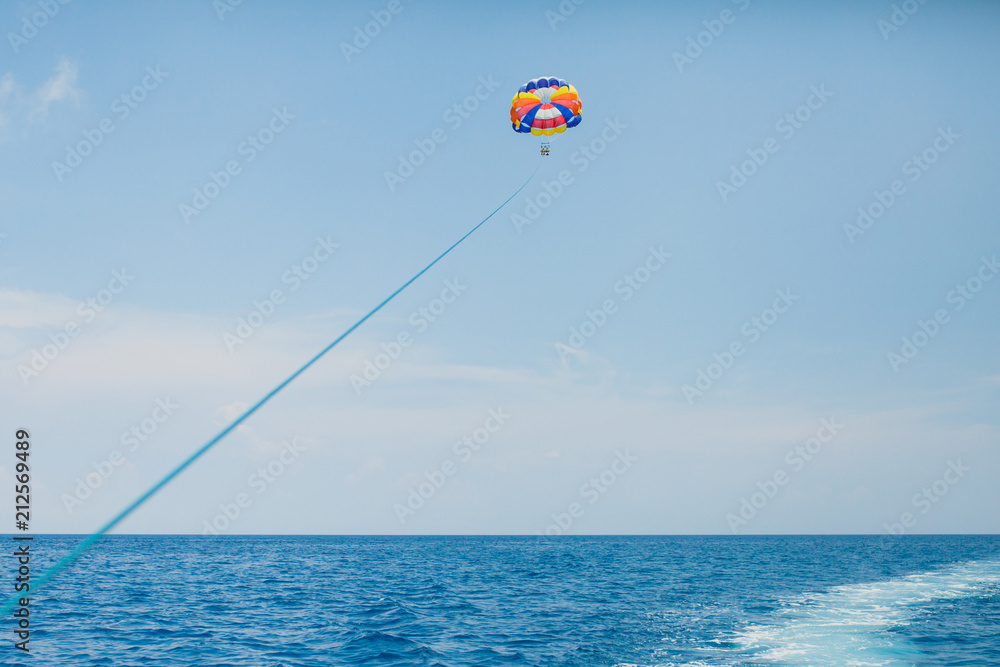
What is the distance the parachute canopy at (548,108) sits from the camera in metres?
22.0

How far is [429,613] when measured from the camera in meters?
23.0

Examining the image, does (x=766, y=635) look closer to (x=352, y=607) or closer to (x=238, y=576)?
(x=352, y=607)

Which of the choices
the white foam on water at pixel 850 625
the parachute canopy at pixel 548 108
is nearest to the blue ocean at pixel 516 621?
the white foam on water at pixel 850 625

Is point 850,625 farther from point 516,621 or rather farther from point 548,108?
point 548,108

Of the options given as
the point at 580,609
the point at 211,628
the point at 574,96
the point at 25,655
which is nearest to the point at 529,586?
the point at 580,609

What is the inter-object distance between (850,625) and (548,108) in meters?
19.9

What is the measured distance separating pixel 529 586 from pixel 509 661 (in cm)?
1664

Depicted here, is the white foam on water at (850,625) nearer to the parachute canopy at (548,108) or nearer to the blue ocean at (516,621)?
the blue ocean at (516,621)

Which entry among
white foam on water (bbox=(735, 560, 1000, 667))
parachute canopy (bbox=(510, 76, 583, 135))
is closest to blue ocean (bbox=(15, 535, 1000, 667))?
white foam on water (bbox=(735, 560, 1000, 667))

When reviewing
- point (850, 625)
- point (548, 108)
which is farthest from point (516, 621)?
point (548, 108)

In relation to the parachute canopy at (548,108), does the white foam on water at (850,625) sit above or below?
below

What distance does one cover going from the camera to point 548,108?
22.0 m

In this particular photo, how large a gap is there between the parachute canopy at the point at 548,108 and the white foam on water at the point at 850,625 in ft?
56.7

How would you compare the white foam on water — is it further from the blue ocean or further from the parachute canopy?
the parachute canopy
